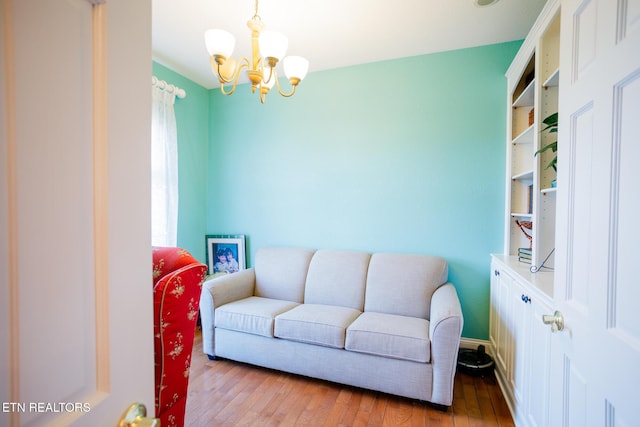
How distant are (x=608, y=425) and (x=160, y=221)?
3.15 metres

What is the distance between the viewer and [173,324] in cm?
121

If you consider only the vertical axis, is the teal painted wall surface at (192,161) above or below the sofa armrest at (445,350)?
above

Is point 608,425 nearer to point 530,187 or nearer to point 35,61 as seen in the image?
point 35,61

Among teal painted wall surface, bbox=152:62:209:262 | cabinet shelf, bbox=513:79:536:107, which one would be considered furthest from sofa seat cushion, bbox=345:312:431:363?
teal painted wall surface, bbox=152:62:209:262

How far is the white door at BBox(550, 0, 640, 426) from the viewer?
26.7 inches

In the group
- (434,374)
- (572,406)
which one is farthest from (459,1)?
(434,374)

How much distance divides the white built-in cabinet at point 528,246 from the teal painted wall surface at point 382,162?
144mm

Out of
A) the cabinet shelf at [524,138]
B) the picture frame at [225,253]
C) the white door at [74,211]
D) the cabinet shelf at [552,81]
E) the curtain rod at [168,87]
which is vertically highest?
the curtain rod at [168,87]

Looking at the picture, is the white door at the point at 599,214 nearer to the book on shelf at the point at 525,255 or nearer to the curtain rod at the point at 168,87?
the book on shelf at the point at 525,255

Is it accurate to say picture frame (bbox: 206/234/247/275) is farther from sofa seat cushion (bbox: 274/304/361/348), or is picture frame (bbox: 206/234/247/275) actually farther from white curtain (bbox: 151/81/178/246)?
sofa seat cushion (bbox: 274/304/361/348)

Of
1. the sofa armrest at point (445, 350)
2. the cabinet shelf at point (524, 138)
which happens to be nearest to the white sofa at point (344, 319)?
the sofa armrest at point (445, 350)

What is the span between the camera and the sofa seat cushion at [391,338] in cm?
197

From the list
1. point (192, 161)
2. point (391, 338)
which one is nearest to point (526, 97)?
point (391, 338)

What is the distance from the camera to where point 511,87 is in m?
2.41
